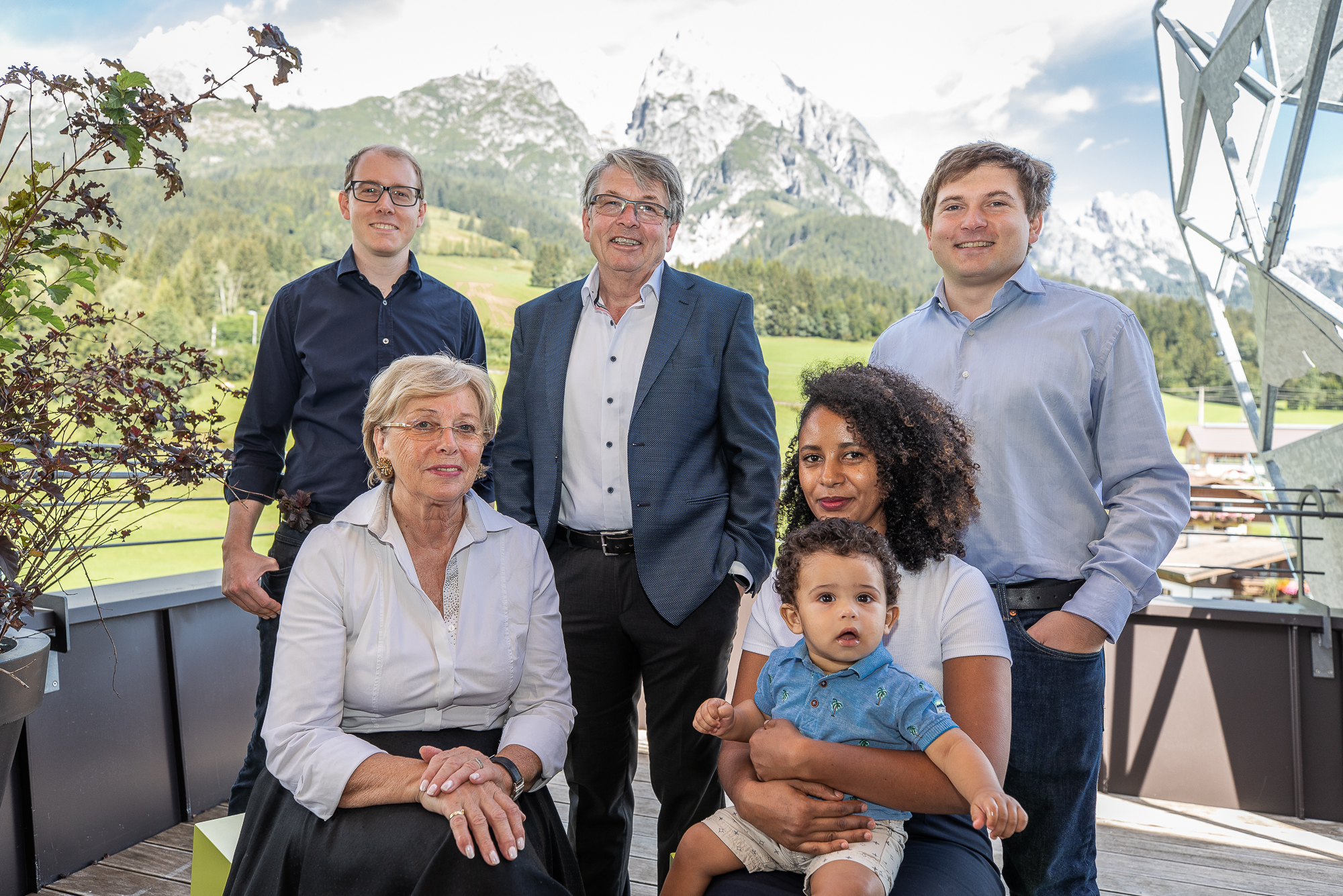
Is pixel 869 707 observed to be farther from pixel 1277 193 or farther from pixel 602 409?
pixel 1277 193

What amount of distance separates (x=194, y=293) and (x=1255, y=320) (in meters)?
46.2

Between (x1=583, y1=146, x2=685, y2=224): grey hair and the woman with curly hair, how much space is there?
0.78 metres

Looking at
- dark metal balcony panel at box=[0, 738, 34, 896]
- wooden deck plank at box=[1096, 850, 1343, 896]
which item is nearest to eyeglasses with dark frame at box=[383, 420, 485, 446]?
dark metal balcony panel at box=[0, 738, 34, 896]

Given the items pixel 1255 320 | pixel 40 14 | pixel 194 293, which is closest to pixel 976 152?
pixel 1255 320

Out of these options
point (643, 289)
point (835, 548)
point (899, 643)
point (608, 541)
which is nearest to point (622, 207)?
point (643, 289)

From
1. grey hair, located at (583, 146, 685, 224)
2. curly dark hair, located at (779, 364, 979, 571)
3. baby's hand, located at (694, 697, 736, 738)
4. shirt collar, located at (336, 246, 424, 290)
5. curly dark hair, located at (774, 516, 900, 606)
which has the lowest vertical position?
baby's hand, located at (694, 697, 736, 738)

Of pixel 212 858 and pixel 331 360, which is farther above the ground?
pixel 331 360

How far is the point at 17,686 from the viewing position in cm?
170

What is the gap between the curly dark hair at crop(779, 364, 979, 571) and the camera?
4.71ft

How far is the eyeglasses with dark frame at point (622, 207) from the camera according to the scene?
81.2 inches

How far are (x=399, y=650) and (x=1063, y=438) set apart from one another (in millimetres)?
1340

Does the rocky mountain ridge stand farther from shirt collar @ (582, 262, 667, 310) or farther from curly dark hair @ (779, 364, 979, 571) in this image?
curly dark hair @ (779, 364, 979, 571)

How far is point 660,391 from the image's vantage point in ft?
6.75

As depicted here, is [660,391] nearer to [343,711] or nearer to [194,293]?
[343,711]
